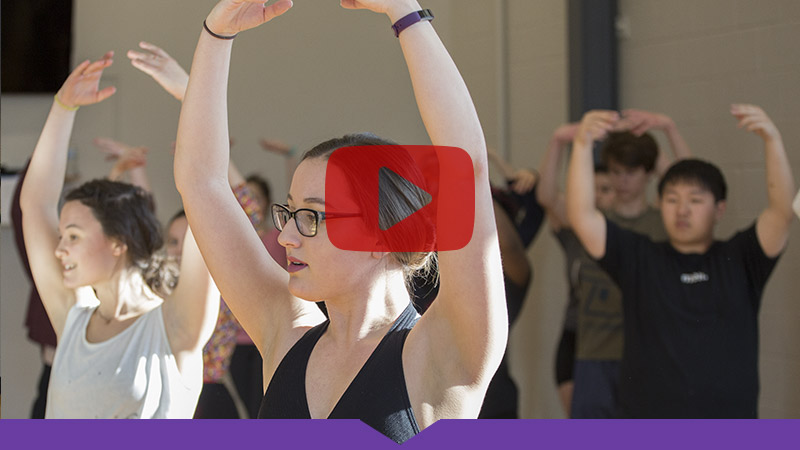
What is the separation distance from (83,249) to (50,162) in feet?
0.53

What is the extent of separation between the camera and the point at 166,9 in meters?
1.20

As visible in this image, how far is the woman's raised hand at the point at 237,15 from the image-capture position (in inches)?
32.9

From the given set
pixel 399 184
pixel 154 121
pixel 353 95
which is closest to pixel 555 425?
pixel 399 184

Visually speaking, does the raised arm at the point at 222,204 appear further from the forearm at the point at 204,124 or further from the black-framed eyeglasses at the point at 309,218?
the black-framed eyeglasses at the point at 309,218

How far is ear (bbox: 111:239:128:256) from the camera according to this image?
142 cm

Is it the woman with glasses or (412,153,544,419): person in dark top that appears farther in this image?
(412,153,544,419): person in dark top

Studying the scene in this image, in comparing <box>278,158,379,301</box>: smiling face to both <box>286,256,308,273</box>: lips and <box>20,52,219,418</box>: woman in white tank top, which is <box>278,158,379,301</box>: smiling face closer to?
<box>286,256,308,273</box>: lips

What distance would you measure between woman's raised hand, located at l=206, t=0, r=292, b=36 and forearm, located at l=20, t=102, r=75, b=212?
526 millimetres

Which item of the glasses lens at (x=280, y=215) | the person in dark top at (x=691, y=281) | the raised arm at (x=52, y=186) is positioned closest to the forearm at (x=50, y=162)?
the raised arm at (x=52, y=186)

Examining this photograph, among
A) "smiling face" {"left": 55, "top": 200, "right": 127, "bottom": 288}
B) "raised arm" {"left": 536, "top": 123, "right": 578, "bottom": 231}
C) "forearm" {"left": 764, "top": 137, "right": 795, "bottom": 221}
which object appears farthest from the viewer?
"raised arm" {"left": 536, "top": 123, "right": 578, "bottom": 231}

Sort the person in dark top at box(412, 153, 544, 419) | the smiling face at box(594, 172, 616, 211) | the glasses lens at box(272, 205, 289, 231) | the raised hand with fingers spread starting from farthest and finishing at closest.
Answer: the smiling face at box(594, 172, 616, 211)
the person in dark top at box(412, 153, 544, 419)
the raised hand with fingers spread
the glasses lens at box(272, 205, 289, 231)

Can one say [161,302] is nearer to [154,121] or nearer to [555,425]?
[154,121]

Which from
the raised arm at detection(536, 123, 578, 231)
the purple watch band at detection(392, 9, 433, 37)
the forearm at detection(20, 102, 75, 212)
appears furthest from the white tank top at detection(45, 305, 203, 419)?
the raised arm at detection(536, 123, 578, 231)

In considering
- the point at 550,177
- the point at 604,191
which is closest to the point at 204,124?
the point at 550,177
